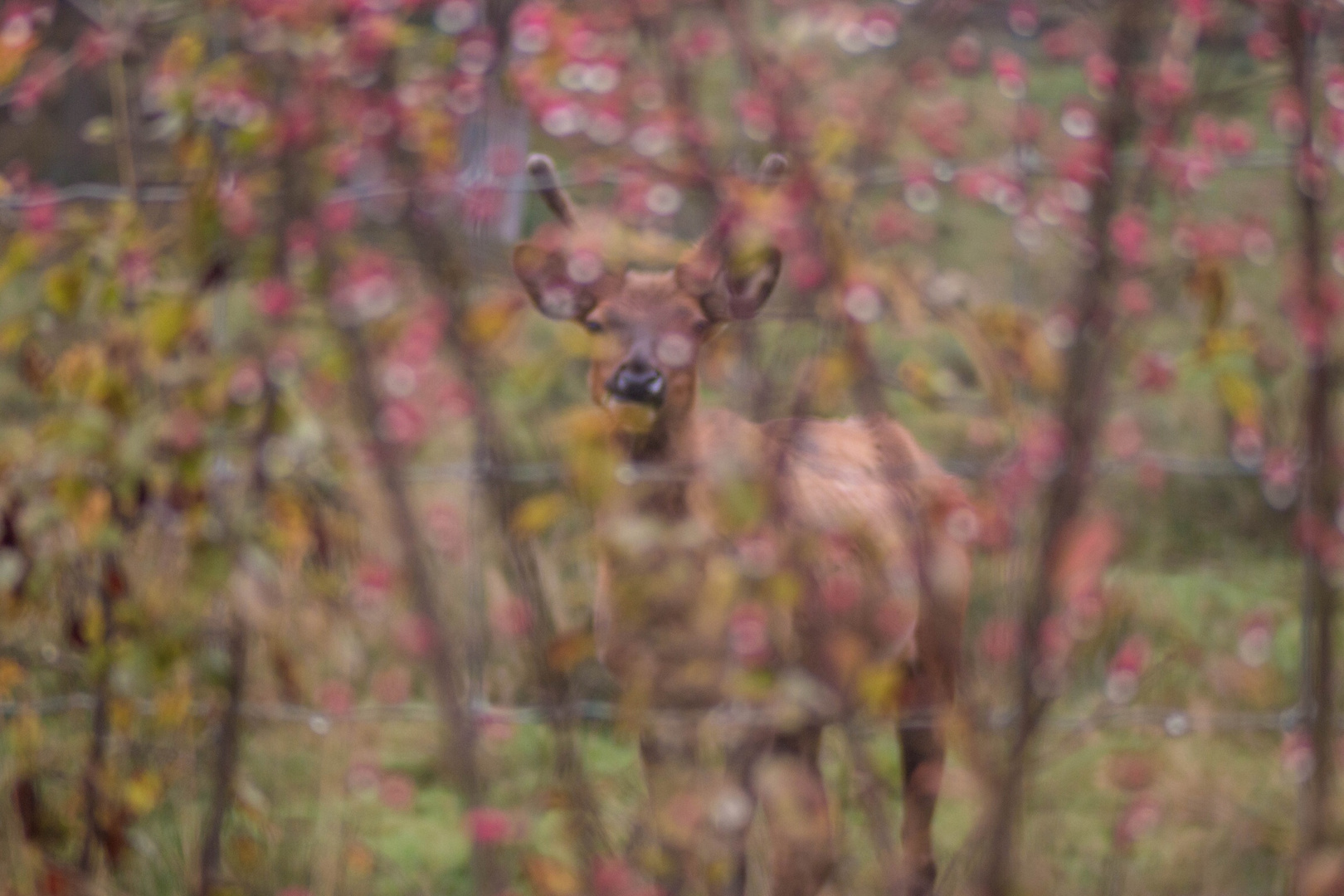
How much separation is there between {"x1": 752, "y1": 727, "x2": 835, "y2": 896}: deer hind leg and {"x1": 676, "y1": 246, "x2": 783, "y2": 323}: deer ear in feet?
2.64

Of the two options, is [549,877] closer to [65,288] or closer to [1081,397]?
[1081,397]

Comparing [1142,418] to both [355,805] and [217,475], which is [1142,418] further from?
A: [217,475]

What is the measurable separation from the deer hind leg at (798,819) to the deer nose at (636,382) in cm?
68

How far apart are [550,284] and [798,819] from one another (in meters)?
1.05

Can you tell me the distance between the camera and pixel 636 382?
9.53ft

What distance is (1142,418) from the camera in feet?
19.9

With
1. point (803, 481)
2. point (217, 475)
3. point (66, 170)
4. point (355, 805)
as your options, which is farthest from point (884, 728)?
point (66, 170)

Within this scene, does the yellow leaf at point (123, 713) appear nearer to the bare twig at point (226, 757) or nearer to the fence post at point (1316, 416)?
the bare twig at point (226, 757)

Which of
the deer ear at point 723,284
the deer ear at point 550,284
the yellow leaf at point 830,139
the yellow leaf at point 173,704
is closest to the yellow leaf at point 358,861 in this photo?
the yellow leaf at point 173,704

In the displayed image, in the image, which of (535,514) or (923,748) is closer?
(535,514)

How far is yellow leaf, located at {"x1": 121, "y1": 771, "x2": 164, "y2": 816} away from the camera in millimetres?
2762

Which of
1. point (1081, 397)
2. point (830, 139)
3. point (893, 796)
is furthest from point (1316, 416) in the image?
point (893, 796)

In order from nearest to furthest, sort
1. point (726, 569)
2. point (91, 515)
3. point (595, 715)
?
1. point (726, 569)
2. point (91, 515)
3. point (595, 715)

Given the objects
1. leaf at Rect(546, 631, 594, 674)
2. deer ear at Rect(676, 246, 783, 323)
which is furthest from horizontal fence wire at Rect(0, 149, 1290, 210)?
leaf at Rect(546, 631, 594, 674)
